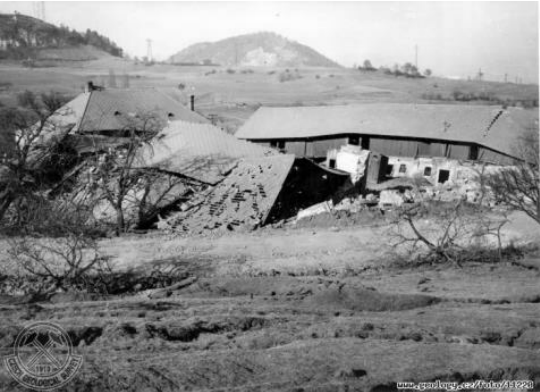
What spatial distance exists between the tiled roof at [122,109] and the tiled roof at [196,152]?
4.61 metres

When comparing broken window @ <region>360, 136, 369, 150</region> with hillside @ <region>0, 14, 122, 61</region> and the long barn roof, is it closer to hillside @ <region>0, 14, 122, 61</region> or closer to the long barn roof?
the long barn roof

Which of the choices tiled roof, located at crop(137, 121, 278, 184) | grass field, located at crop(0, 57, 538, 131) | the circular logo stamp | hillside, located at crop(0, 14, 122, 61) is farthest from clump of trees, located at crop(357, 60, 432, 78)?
the circular logo stamp

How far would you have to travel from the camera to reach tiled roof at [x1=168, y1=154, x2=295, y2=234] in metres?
21.8

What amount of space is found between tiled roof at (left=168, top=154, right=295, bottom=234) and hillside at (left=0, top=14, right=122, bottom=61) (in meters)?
54.8

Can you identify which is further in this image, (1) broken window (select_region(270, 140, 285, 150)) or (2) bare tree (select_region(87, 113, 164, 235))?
(1) broken window (select_region(270, 140, 285, 150))

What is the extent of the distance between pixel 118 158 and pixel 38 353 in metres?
19.8

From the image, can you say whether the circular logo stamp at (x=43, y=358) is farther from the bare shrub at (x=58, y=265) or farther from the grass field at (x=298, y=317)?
the bare shrub at (x=58, y=265)

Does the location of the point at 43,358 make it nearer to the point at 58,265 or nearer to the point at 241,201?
the point at 58,265

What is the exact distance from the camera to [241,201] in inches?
905

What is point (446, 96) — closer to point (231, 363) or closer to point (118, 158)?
point (118, 158)

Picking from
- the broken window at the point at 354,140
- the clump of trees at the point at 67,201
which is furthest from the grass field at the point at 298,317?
the broken window at the point at 354,140

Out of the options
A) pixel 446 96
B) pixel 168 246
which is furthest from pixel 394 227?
pixel 446 96

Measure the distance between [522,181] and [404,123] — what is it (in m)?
17.2

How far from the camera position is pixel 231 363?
25.7 ft
